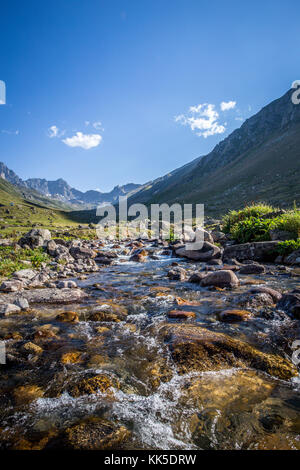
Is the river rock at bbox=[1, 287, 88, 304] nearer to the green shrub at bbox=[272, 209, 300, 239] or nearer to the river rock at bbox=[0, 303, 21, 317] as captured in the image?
the river rock at bbox=[0, 303, 21, 317]

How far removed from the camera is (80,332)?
5.28 metres

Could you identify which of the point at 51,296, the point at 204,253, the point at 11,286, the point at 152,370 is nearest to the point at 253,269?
the point at 204,253

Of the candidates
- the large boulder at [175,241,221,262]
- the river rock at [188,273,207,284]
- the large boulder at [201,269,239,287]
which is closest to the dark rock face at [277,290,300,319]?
the large boulder at [201,269,239,287]

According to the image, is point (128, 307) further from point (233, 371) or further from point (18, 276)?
point (18, 276)

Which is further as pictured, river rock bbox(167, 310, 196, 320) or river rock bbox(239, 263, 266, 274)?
river rock bbox(239, 263, 266, 274)

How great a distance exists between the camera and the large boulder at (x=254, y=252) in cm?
1232

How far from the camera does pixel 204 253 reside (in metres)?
14.4

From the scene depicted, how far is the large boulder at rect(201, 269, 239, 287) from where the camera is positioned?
8234 millimetres

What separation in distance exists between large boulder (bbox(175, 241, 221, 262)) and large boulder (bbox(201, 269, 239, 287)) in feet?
17.7

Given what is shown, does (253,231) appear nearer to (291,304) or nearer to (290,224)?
(290,224)

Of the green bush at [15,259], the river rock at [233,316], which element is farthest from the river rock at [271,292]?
the green bush at [15,259]

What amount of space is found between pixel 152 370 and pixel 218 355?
1.21 meters

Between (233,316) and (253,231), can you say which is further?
(253,231)

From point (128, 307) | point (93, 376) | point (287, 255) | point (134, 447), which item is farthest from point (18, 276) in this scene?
point (287, 255)
